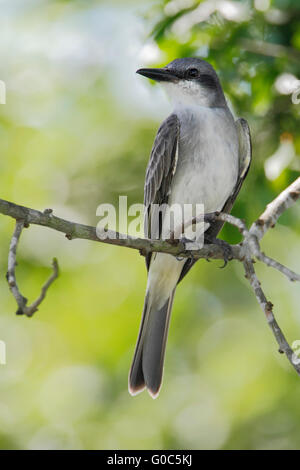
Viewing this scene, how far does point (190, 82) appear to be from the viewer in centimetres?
577

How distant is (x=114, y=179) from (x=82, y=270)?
1.24 meters

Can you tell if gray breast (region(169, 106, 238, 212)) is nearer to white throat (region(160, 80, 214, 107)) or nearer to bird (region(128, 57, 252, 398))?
bird (region(128, 57, 252, 398))

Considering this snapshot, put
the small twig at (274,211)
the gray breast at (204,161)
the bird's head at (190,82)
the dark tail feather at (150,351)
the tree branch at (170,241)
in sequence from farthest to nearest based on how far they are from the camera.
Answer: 1. the bird's head at (190,82)
2. the dark tail feather at (150,351)
3. the gray breast at (204,161)
4. the small twig at (274,211)
5. the tree branch at (170,241)

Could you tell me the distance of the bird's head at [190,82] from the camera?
5.69 meters

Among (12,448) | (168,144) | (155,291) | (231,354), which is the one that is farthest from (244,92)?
(12,448)

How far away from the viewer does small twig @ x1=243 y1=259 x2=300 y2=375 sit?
3.27 metres

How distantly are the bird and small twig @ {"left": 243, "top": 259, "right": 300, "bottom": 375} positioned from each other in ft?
5.88

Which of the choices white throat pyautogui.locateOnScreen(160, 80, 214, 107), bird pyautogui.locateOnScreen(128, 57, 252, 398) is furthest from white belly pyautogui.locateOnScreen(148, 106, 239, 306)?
white throat pyautogui.locateOnScreen(160, 80, 214, 107)

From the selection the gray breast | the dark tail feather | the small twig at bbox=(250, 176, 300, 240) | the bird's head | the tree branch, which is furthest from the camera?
the bird's head

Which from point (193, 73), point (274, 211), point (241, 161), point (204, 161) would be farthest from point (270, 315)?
point (193, 73)

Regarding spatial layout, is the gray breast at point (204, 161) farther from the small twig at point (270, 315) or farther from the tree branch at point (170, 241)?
Result: the small twig at point (270, 315)

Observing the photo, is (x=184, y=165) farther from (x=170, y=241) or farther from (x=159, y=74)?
(x=170, y=241)

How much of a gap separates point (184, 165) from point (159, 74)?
0.88 meters

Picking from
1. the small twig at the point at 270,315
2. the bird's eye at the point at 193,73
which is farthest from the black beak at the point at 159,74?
the small twig at the point at 270,315
